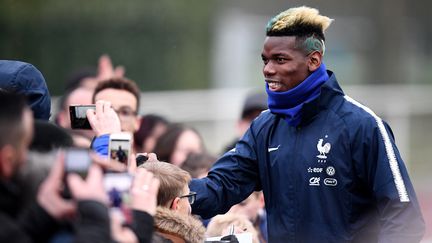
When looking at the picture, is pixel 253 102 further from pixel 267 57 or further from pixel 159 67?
pixel 159 67

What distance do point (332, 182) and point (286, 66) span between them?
2.13ft

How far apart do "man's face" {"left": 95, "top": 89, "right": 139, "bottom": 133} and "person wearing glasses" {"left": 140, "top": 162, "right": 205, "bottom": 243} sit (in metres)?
1.86

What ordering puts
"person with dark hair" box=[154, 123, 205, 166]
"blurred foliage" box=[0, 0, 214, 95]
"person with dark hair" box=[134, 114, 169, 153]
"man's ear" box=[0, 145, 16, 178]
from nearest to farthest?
"man's ear" box=[0, 145, 16, 178], "person with dark hair" box=[154, 123, 205, 166], "person with dark hair" box=[134, 114, 169, 153], "blurred foliage" box=[0, 0, 214, 95]

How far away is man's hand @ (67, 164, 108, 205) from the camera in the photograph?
373 cm

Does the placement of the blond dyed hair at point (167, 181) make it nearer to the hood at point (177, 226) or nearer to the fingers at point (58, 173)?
the hood at point (177, 226)

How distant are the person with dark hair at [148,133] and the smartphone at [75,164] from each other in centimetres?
555

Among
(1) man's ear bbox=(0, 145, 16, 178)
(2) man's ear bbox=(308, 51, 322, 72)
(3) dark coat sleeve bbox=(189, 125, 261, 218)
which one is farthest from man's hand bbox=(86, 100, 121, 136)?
(1) man's ear bbox=(0, 145, 16, 178)

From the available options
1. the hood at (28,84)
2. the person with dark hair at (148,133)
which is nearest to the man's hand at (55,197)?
the hood at (28,84)

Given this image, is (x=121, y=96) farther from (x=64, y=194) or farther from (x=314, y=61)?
(x=64, y=194)

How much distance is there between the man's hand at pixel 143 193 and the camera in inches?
162

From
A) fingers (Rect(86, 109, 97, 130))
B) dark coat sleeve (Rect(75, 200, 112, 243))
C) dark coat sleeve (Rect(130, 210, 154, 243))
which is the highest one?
fingers (Rect(86, 109, 97, 130))

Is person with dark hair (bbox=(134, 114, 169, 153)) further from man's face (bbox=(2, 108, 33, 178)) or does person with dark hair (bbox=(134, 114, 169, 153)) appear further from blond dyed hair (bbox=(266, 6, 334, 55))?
man's face (bbox=(2, 108, 33, 178))

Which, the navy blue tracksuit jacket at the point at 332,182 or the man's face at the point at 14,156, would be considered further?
the navy blue tracksuit jacket at the point at 332,182

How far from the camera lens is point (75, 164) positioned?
149 inches
